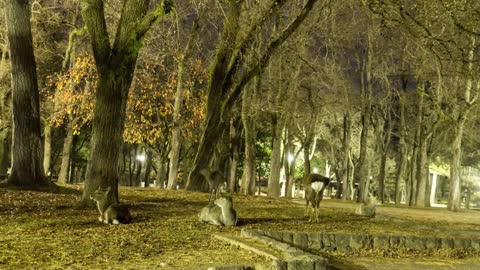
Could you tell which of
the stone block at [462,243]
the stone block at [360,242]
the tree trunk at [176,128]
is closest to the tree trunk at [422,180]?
the tree trunk at [176,128]

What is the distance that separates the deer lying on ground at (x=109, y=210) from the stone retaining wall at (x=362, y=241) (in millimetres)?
2755

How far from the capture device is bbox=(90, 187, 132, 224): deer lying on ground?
11.0 metres

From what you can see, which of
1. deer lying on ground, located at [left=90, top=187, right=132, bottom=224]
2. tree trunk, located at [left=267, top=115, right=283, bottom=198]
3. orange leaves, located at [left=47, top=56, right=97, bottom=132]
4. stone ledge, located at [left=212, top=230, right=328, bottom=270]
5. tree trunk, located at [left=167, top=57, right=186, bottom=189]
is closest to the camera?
stone ledge, located at [left=212, top=230, right=328, bottom=270]

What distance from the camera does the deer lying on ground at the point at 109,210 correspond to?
36.1 ft

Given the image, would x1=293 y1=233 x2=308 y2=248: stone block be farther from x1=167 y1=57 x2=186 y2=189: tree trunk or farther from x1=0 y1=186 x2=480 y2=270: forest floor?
x1=167 y1=57 x2=186 y2=189: tree trunk

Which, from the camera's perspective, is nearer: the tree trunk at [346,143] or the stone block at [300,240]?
the stone block at [300,240]

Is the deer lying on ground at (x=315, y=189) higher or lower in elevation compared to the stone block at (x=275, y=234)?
higher

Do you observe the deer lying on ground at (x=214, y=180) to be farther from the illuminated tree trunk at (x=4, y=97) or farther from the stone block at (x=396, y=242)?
the illuminated tree trunk at (x=4, y=97)

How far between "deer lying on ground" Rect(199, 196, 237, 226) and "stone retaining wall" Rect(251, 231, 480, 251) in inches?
50.7

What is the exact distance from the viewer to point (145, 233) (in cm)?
1037

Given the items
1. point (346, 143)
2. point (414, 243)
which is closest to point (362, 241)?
point (414, 243)

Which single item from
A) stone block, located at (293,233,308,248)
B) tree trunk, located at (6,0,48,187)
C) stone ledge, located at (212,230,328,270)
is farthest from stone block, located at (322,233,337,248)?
tree trunk, located at (6,0,48,187)

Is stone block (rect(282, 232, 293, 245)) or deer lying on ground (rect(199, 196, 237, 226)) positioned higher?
deer lying on ground (rect(199, 196, 237, 226))

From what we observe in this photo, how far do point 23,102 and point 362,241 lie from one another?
992 centimetres
